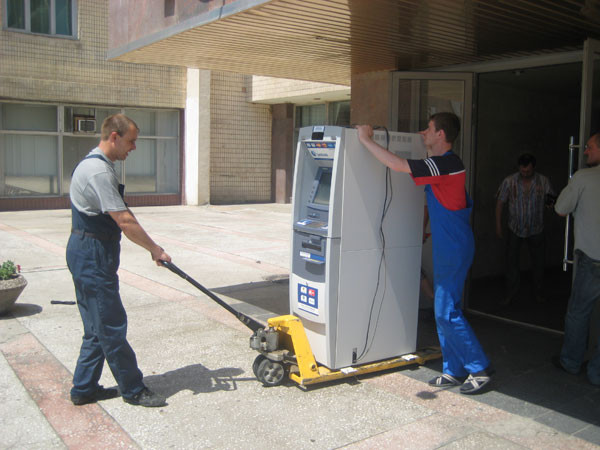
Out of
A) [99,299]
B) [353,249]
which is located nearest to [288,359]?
[353,249]

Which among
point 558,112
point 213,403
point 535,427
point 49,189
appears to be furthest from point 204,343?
point 49,189

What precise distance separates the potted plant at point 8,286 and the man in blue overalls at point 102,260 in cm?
234

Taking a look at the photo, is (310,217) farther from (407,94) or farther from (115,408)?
(407,94)

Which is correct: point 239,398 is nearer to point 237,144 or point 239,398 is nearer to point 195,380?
point 195,380

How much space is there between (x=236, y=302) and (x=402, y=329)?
2527mm

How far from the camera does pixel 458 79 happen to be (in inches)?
254

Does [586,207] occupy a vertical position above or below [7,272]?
above

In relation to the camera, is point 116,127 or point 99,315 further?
point 116,127

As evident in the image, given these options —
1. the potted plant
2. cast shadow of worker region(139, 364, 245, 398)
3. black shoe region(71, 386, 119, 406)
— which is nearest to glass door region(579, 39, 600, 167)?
cast shadow of worker region(139, 364, 245, 398)

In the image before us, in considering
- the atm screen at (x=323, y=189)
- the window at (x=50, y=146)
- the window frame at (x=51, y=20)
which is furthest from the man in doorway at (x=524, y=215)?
the window frame at (x=51, y=20)

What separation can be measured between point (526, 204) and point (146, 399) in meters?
4.57

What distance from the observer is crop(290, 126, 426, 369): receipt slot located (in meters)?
4.35

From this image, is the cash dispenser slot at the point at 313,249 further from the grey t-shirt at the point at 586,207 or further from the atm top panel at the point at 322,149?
the grey t-shirt at the point at 586,207

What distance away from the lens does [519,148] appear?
28.7 ft
